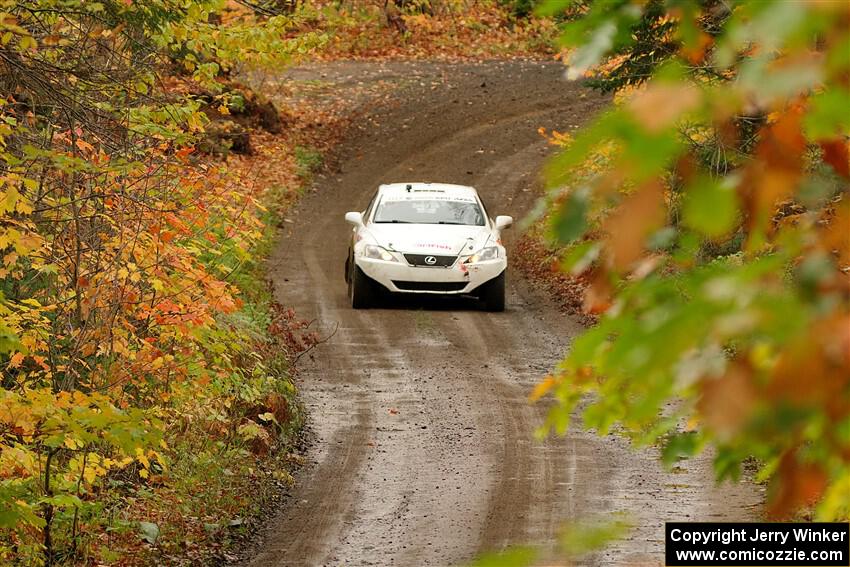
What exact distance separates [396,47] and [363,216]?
2196 centimetres

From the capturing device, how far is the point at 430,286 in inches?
640

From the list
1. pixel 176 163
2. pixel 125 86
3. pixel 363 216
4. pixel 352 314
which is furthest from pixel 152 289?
pixel 363 216

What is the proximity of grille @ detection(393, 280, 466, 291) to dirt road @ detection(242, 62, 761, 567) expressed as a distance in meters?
0.42

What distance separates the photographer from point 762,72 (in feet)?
4.69

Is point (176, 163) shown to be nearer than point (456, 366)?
Yes

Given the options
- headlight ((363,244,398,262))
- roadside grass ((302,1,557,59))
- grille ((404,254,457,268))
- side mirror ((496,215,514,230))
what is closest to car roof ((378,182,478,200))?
side mirror ((496,215,514,230))

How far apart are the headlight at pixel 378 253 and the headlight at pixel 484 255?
3.56 feet

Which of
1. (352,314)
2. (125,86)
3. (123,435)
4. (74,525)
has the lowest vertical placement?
(352,314)

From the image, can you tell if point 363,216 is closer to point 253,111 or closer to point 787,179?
point 253,111

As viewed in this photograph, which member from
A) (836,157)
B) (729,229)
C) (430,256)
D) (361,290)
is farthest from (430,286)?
(729,229)

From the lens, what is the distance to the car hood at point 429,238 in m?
16.0

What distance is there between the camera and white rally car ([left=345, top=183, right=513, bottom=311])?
16.0m

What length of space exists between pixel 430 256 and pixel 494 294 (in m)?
1.21

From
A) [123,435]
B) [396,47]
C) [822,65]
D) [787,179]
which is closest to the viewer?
[822,65]
